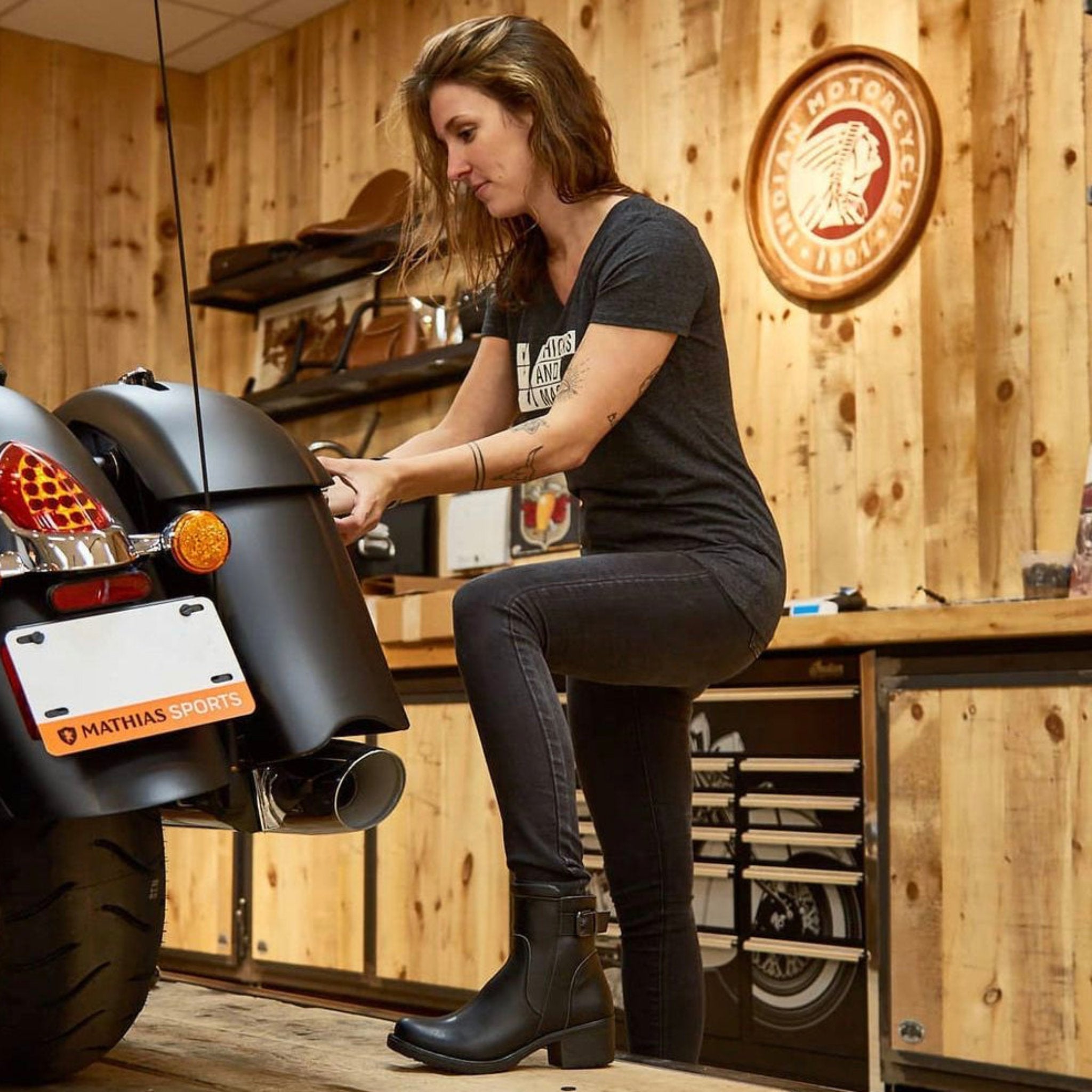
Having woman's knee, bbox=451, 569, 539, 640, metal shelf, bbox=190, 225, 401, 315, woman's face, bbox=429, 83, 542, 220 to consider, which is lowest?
woman's knee, bbox=451, 569, 539, 640

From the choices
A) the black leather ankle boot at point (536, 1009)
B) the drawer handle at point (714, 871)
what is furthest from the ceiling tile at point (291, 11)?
the black leather ankle boot at point (536, 1009)

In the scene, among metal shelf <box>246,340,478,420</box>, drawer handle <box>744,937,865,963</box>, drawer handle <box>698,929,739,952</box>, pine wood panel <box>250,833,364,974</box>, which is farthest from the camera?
metal shelf <box>246,340,478,420</box>

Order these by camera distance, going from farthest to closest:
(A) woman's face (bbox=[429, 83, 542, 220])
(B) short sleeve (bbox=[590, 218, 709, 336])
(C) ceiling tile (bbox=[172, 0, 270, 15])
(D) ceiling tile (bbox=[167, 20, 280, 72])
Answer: (D) ceiling tile (bbox=[167, 20, 280, 72]) < (C) ceiling tile (bbox=[172, 0, 270, 15]) < (A) woman's face (bbox=[429, 83, 542, 220]) < (B) short sleeve (bbox=[590, 218, 709, 336])

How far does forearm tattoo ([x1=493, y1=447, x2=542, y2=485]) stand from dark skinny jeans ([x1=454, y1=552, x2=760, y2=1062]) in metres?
0.10

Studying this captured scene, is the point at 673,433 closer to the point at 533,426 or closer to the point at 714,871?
the point at 533,426

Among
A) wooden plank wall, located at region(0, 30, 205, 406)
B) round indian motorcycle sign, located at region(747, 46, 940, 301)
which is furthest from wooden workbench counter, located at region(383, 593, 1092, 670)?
wooden plank wall, located at region(0, 30, 205, 406)

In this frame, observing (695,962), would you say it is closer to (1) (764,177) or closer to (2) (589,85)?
(2) (589,85)

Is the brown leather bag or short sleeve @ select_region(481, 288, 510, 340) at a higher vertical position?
the brown leather bag

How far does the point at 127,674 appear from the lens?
120cm

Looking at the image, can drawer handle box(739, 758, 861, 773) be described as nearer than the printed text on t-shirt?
No

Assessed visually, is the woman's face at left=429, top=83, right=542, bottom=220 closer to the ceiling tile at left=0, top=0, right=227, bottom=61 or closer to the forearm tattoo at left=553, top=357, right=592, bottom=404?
the forearm tattoo at left=553, top=357, right=592, bottom=404

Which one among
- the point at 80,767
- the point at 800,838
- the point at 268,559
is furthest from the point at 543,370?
the point at 800,838

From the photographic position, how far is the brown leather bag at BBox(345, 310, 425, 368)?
15.5 ft

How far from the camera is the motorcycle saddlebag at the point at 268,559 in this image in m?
1.28
